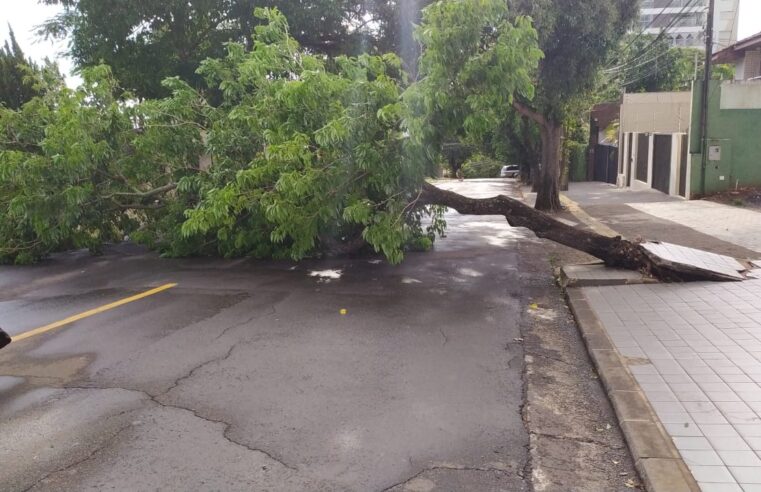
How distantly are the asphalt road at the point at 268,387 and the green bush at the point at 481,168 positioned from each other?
5395 cm

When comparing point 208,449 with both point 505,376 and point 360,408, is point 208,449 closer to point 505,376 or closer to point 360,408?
point 360,408

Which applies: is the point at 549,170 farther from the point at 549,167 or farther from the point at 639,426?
the point at 639,426

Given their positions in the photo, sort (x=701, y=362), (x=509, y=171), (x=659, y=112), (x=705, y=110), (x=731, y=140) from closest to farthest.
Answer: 1. (x=701, y=362)
2. (x=705, y=110)
3. (x=731, y=140)
4. (x=659, y=112)
5. (x=509, y=171)

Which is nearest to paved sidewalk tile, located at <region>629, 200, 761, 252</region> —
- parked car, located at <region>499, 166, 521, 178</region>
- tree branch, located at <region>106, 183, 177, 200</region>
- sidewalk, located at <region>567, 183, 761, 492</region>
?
sidewalk, located at <region>567, 183, 761, 492</region>

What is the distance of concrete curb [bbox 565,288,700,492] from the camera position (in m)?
3.52

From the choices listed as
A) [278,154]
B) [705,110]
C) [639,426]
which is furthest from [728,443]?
[705,110]

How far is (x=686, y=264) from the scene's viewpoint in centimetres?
850

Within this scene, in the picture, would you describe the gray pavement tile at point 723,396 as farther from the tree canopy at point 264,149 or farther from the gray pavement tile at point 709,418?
the tree canopy at point 264,149

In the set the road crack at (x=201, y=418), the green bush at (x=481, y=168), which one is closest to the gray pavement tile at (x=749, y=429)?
the road crack at (x=201, y=418)

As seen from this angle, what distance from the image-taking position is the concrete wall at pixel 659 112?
858 inches

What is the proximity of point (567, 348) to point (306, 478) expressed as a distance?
134 inches

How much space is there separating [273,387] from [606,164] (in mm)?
35216

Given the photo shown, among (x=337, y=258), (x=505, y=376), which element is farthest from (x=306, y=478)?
(x=337, y=258)

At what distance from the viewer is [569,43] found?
15328 mm
